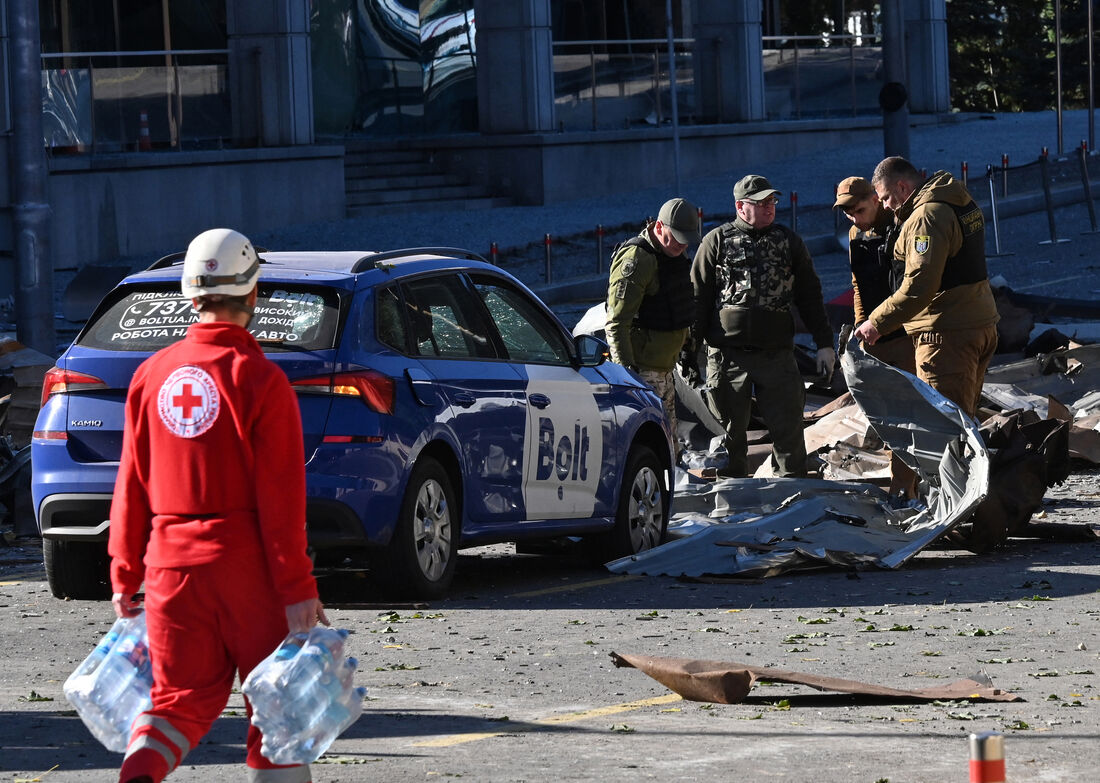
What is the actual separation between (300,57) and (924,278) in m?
21.9

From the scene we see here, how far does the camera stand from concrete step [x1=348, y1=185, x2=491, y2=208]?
32969mm

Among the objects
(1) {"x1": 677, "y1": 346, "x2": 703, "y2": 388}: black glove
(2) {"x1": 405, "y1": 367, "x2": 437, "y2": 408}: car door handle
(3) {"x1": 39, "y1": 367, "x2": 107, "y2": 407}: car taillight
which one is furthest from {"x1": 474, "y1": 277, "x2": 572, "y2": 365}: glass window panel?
(1) {"x1": 677, "y1": 346, "x2": 703, "y2": 388}: black glove

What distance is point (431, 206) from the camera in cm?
3391

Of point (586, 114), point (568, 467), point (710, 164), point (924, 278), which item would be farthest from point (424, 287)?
point (710, 164)

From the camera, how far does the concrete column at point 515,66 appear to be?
3522 cm

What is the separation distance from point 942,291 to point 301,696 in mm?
7182

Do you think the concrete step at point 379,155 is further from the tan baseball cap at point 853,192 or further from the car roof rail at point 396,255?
the car roof rail at point 396,255

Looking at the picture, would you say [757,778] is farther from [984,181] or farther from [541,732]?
[984,181]

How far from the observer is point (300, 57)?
31.8 m

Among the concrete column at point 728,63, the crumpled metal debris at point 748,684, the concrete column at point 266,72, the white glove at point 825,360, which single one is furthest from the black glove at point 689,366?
the concrete column at point 728,63

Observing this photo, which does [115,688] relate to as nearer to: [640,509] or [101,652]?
[101,652]

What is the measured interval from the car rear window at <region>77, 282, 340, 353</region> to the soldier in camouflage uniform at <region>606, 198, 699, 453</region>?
10.7 ft

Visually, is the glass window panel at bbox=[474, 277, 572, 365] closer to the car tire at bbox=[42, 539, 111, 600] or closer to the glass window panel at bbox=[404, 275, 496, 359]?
the glass window panel at bbox=[404, 275, 496, 359]

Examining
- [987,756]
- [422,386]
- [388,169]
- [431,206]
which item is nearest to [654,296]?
[422,386]
